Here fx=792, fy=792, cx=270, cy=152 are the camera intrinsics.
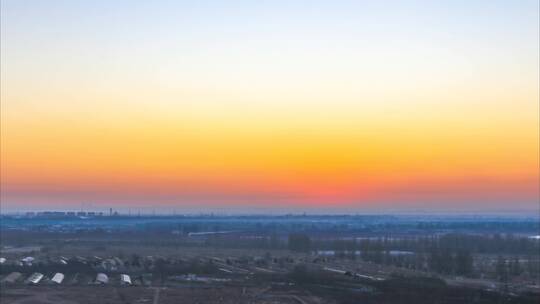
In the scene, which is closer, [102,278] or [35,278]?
[35,278]

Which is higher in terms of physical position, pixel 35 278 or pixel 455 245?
pixel 455 245

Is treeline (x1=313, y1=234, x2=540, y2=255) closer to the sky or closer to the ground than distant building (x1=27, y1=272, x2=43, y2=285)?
closer to the sky

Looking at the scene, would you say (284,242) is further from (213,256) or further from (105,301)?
(105,301)

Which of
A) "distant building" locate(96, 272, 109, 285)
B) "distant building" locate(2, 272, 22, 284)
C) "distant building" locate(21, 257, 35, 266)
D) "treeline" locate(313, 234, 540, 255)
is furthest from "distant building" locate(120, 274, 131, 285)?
"treeline" locate(313, 234, 540, 255)

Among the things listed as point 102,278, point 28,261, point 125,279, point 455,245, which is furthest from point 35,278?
point 455,245

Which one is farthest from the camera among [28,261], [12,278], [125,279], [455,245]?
[455,245]

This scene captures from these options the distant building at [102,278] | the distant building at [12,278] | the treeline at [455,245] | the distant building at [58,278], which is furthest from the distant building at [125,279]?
the treeline at [455,245]

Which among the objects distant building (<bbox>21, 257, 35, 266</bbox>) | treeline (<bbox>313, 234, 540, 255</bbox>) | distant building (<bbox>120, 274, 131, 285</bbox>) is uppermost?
treeline (<bbox>313, 234, 540, 255</bbox>)

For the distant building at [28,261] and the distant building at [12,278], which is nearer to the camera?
the distant building at [12,278]

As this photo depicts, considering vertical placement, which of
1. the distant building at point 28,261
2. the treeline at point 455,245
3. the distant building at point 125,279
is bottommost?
the distant building at point 125,279

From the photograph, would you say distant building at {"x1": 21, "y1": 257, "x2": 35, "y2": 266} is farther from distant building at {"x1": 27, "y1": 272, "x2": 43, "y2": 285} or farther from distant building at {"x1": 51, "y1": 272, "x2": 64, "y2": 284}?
distant building at {"x1": 51, "y1": 272, "x2": 64, "y2": 284}

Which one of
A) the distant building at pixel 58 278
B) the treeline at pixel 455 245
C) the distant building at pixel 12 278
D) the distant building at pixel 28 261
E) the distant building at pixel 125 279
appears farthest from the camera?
the treeline at pixel 455 245

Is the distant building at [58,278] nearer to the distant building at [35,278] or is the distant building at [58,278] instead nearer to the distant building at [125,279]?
the distant building at [35,278]

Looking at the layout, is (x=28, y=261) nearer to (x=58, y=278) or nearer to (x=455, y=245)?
(x=58, y=278)
